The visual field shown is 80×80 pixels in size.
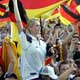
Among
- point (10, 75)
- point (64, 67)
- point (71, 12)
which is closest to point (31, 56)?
point (64, 67)

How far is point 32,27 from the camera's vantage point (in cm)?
595

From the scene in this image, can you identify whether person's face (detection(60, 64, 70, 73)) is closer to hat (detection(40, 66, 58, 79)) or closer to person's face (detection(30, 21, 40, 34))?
hat (detection(40, 66, 58, 79))

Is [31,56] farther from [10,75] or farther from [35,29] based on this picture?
[10,75]

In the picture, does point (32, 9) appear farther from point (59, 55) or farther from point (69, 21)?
point (69, 21)

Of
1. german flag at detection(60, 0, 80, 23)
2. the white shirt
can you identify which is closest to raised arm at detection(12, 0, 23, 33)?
the white shirt

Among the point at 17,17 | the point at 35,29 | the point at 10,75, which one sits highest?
the point at 17,17

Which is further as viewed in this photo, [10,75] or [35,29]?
[10,75]

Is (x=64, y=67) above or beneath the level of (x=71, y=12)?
beneath

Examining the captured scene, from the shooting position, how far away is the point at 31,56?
19.5 ft

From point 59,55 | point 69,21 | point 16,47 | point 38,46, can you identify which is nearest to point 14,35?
point 16,47

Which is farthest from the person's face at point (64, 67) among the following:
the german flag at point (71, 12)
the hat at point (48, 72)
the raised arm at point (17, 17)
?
the german flag at point (71, 12)

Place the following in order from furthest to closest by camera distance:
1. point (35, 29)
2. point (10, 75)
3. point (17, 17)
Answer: point (10, 75), point (17, 17), point (35, 29)

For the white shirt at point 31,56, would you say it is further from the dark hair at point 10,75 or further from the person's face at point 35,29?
the dark hair at point 10,75

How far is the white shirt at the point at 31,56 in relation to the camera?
5938 mm
